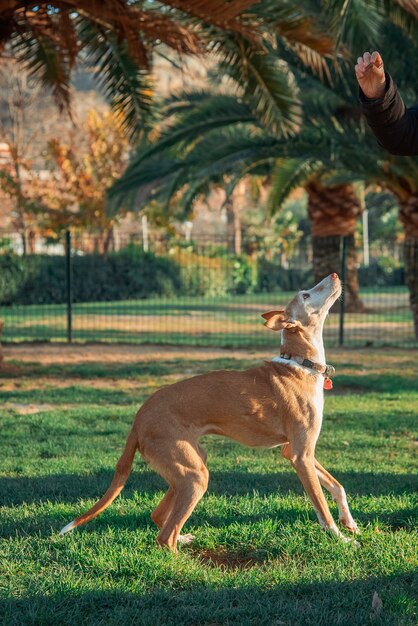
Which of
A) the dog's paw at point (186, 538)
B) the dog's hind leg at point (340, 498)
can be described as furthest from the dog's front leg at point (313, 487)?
the dog's paw at point (186, 538)

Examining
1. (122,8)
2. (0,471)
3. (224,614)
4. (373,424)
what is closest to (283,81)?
(122,8)

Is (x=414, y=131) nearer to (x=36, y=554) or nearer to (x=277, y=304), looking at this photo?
(x=36, y=554)

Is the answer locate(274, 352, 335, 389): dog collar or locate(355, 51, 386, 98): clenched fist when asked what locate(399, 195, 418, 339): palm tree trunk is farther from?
locate(355, 51, 386, 98): clenched fist

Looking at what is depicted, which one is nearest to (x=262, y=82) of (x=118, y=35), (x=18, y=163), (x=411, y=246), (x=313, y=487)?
(x=118, y=35)

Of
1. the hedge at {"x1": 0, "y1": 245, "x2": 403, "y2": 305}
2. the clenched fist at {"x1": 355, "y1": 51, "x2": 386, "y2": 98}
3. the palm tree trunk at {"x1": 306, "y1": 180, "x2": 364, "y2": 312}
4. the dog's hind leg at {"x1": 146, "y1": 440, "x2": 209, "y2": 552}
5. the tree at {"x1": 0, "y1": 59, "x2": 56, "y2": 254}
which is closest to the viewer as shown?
the clenched fist at {"x1": 355, "y1": 51, "x2": 386, "y2": 98}

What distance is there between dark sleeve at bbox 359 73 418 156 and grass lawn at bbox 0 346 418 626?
212 cm

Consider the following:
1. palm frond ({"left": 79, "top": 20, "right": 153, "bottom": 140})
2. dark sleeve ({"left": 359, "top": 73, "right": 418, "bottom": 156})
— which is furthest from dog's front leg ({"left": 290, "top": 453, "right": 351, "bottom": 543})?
palm frond ({"left": 79, "top": 20, "right": 153, "bottom": 140})

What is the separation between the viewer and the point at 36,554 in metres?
4.54

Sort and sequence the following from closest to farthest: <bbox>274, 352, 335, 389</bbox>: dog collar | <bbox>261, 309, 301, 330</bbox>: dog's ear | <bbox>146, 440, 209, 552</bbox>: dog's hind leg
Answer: <bbox>146, 440, 209, 552</bbox>: dog's hind leg
<bbox>261, 309, 301, 330</bbox>: dog's ear
<bbox>274, 352, 335, 389</bbox>: dog collar

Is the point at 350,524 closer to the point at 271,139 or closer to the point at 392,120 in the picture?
the point at 392,120

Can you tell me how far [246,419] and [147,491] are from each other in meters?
1.38

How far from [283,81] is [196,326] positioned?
8.94 meters

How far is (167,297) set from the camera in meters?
29.2

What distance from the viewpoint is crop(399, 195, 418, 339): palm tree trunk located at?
1666cm
